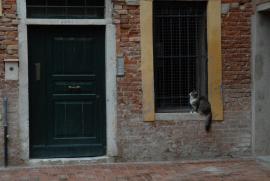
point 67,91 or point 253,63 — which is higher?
point 253,63

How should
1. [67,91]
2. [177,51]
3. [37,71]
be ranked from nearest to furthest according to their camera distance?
[37,71], [67,91], [177,51]

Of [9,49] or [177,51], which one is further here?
[177,51]

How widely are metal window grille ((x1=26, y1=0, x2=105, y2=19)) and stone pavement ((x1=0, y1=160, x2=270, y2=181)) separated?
104 inches

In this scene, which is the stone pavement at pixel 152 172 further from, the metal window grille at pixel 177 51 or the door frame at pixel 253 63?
the metal window grille at pixel 177 51

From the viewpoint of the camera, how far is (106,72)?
10016 millimetres

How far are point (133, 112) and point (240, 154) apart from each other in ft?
7.15

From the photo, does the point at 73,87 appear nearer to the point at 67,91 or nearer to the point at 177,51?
the point at 67,91

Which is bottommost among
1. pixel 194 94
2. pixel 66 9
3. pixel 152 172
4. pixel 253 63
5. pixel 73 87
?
pixel 152 172

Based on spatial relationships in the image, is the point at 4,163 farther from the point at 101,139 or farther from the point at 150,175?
the point at 150,175

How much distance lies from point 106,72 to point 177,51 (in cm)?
138

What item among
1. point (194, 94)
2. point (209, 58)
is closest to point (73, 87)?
point (194, 94)

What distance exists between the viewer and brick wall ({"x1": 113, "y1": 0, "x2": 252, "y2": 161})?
999cm

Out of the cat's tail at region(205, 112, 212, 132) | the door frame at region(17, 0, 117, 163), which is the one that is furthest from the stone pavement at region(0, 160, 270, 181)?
the cat's tail at region(205, 112, 212, 132)

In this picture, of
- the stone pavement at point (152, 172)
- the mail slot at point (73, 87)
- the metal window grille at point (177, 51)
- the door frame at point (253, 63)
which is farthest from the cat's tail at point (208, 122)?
the mail slot at point (73, 87)
